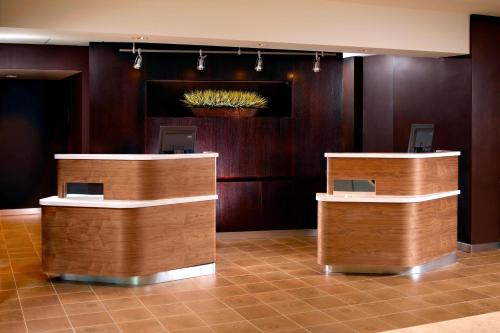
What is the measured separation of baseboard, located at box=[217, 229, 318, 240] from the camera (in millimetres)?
8984

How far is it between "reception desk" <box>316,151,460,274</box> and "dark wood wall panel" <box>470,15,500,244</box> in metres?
1.53

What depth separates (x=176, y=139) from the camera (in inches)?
268

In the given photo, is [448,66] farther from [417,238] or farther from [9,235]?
[9,235]

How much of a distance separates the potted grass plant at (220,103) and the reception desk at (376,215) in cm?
254

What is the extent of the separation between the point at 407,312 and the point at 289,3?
3.59m

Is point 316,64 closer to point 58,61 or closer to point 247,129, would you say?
point 247,129

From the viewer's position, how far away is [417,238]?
22.3ft

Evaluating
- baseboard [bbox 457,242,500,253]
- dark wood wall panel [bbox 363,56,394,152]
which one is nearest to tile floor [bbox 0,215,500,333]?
baseboard [bbox 457,242,500,253]

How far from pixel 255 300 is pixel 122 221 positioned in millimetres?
1494

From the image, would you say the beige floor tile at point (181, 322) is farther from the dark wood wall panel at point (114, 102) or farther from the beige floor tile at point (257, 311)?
the dark wood wall panel at point (114, 102)

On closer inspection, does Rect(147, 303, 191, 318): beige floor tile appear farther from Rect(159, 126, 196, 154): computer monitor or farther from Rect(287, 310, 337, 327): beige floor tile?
Rect(159, 126, 196, 154): computer monitor

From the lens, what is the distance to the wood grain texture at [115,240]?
20.1 ft

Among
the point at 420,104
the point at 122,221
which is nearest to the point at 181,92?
the point at 420,104

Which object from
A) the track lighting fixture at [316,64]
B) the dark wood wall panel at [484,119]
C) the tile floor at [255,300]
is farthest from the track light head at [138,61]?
the dark wood wall panel at [484,119]
